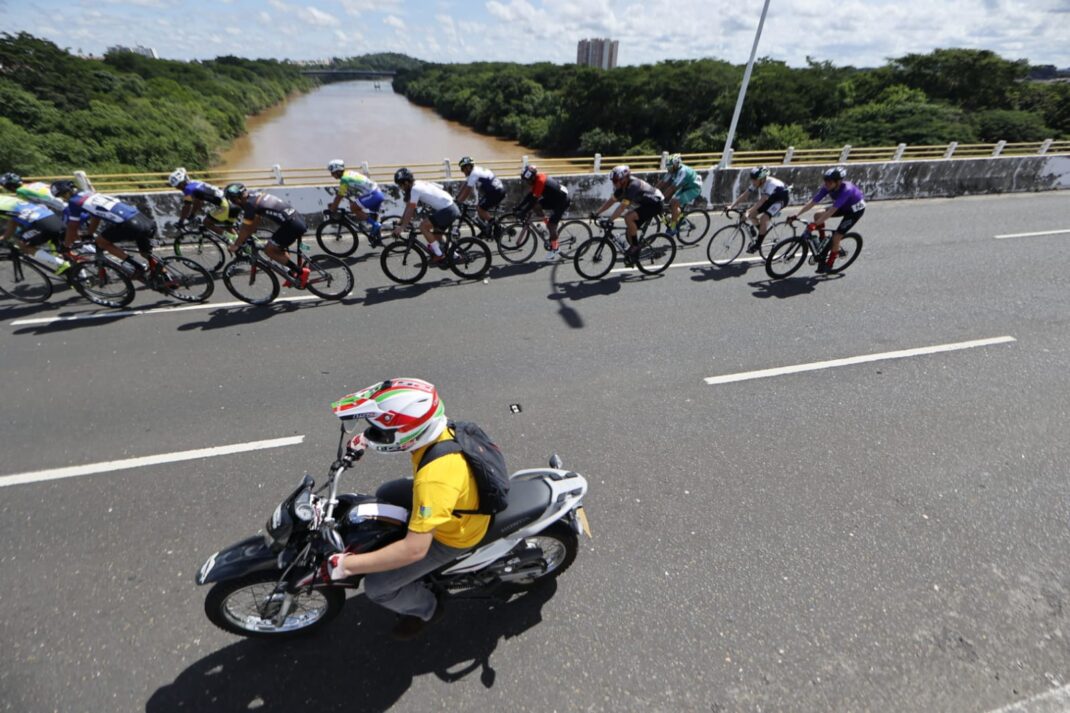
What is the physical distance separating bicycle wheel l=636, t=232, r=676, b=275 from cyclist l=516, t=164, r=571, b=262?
1.58m

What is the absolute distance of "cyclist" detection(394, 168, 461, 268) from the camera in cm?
722

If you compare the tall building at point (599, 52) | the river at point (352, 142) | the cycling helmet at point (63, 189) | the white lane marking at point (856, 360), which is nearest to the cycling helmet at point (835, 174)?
the white lane marking at point (856, 360)

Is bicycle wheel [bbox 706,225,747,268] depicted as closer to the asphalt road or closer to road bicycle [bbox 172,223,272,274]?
the asphalt road

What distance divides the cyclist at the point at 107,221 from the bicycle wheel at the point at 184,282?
0.22 m

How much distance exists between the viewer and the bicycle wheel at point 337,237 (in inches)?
339

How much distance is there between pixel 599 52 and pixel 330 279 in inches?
5962

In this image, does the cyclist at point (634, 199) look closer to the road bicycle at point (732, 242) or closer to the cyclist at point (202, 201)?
the road bicycle at point (732, 242)

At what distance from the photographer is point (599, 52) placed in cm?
13150

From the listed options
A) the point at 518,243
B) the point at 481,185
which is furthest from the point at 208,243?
the point at 518,243

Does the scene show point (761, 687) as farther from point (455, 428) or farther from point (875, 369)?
point (875, 369)

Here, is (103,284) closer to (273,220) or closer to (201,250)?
(201,250)

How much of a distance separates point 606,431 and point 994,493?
10.2 feet

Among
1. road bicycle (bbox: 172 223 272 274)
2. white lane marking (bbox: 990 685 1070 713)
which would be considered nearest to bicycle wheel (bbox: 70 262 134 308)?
road bicycle (bbox: 172 223 272 274)

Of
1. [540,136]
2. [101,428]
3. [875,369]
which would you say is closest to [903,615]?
[875,369]
